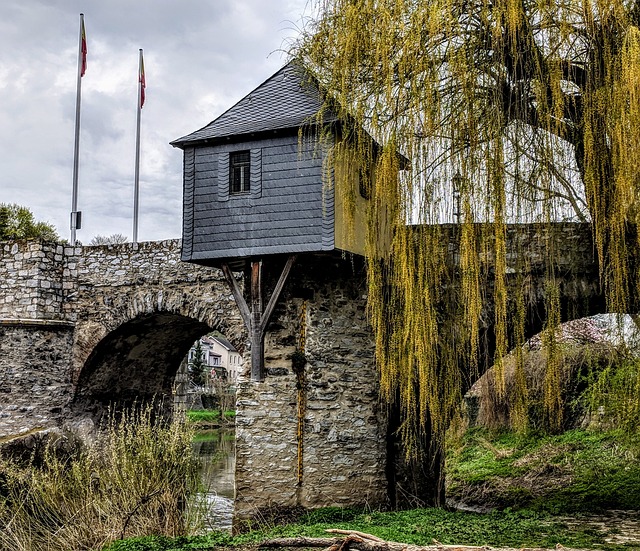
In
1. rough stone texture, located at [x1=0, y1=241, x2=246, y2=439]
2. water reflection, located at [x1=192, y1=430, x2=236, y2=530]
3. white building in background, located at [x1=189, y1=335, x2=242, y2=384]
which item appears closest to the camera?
water reflection, located at [x1=192, y1=430, x2=236, y2=530]

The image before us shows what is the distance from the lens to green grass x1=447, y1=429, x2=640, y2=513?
841 centimetres

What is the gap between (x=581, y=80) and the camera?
5.52 meters

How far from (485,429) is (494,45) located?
353 inches

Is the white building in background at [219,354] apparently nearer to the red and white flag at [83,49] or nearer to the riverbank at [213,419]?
the riverbank at [213,419]

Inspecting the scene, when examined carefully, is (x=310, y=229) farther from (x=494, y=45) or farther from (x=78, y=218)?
(x=78, y=218)

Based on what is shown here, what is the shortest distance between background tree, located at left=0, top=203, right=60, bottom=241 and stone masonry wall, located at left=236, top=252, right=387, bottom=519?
14603 millimetres

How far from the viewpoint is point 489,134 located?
545cm

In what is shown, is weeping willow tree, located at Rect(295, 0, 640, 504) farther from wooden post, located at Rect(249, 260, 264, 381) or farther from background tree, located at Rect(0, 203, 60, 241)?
background tree, located at Rect(0, 203, 60, 241)

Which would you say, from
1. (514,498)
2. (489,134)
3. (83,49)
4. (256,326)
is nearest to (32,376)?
(256,326)

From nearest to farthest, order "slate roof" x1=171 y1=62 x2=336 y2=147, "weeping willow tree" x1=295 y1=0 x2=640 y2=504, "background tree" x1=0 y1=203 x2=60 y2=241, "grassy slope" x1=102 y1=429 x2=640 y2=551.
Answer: "weeping willow tree" x1=295 y1=0 x2=640 y2=504 < "grassy slope" x1=102 y1=429 x2=640 y2=551 < "slate roof" x1=171 y1=62 x2=336 y2=147 < "background tree" x1=0 y1=203 x2=60 y2=241

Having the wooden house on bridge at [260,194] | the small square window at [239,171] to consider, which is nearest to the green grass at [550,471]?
the wooden house on bridge at [260,194]

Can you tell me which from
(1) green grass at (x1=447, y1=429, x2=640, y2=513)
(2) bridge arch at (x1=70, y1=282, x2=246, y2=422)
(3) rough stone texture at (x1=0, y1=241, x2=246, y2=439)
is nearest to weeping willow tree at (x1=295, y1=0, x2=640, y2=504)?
(1) green grass at (x1=447, y1=429, x2=640, y2=513)

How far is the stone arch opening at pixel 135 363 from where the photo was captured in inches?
489

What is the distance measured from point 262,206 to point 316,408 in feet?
8.19
